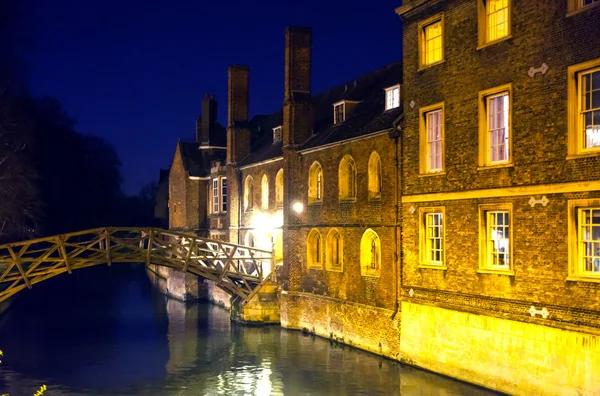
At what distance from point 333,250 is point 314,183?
120 inches

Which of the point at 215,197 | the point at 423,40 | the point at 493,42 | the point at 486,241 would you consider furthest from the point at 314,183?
the point at 215,197

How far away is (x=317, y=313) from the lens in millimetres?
28672

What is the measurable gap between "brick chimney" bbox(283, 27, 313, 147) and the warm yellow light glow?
248 centimetres

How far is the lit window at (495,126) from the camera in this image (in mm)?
18500

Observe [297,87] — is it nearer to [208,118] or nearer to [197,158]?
[208,118]

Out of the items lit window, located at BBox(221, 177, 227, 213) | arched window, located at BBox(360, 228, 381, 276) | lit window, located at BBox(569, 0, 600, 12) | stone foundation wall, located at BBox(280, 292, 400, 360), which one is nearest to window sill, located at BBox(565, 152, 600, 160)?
lit window, located at BBox(569, 0, 600, 12)

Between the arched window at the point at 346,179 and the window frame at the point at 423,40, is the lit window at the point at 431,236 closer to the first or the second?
the window frame at the point at 423,40

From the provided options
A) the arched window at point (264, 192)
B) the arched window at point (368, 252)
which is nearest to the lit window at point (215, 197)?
the arched window at point (264, 192)

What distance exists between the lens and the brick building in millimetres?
16109

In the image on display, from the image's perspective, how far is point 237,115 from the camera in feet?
130

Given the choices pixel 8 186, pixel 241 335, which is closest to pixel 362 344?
pixel 241 335

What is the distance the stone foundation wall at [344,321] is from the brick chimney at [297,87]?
21.5ft

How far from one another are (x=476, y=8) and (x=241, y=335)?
52.1 ft

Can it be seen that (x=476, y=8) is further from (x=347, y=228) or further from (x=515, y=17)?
(x=347, y=228)
